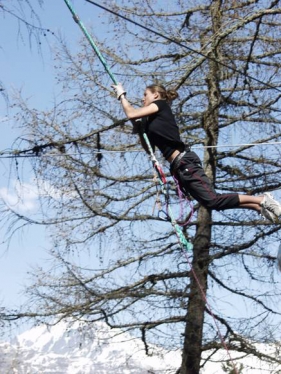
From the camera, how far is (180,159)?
5.70 meters

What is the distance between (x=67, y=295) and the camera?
33.7ft

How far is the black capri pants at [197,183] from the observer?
5.61 meters

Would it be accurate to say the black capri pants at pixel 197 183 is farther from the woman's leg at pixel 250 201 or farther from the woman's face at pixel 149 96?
the woman's face at pixel 149 96

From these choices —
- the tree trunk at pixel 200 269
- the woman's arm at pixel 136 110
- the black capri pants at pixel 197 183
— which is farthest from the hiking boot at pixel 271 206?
the tree trunk at pixel 200 269

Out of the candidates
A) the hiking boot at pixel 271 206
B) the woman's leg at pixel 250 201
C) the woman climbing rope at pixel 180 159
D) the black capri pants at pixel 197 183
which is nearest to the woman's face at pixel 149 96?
the woman climbing rope at pixel 180 159

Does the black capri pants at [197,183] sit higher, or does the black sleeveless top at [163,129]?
the black sleeveless top at [163,129]

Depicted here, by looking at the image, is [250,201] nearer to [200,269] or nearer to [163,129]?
[163,129]

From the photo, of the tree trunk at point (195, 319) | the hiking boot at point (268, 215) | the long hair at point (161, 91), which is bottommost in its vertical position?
the hiking boot at point (268, 215)

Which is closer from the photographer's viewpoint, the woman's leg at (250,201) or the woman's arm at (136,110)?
the woman's arm at (136,110)

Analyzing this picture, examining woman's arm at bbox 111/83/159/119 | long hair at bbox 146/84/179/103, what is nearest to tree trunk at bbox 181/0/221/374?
long hair at bbox 146/84/179/103

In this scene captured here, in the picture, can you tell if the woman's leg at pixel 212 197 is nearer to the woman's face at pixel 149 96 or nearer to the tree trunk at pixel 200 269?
the woman's face at pixel 149 96

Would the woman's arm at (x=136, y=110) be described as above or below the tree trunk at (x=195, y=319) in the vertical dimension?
below

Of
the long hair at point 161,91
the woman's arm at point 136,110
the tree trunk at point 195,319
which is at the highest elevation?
the tree trunk at point 195,319

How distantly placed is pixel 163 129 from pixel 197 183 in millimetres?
494
